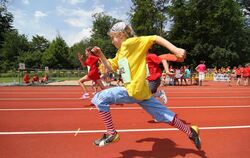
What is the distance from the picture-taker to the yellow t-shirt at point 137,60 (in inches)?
192

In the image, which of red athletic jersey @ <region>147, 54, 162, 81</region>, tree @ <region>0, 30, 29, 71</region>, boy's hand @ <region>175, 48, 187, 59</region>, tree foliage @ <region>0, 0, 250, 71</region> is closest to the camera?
boy's hand @ <region>175, 48, 187, 59</region>

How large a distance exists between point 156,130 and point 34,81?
78.1ft

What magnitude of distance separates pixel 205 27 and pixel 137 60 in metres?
61.8

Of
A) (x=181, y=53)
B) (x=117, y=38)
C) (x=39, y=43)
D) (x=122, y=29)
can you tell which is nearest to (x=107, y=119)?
(x=117, y=38)

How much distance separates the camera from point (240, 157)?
5266mm

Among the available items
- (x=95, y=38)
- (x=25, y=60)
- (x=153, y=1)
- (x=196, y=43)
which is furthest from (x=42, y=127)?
(x=95, y=38)

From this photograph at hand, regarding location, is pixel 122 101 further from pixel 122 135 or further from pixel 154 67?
pixel 154 67

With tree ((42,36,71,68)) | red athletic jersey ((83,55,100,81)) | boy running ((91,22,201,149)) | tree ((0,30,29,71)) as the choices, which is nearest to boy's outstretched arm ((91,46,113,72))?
boy running ((91,22,201,149))

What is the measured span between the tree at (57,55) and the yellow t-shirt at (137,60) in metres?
76.0

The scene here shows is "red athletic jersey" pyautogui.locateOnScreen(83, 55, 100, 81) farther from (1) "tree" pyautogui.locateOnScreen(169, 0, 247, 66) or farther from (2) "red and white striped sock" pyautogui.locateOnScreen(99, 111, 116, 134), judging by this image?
(1) "tree" pyautogui.locateOnScreen(169, 0, 247, 66)

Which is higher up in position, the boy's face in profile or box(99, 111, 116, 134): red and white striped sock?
the boy's face in profile

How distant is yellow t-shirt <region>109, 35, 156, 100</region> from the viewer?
4.87 m

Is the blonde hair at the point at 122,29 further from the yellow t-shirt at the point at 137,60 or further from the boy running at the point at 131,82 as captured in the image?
the yellow t-shirt at the point at 137,60

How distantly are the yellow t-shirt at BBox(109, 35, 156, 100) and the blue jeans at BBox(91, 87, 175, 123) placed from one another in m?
0.12
